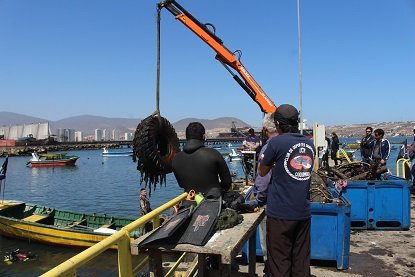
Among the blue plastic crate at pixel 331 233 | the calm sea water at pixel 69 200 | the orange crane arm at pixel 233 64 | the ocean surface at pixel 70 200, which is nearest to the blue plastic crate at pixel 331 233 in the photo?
the blue plastic crate at pixel 331 233

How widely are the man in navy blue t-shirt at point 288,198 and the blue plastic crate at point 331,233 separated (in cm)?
223

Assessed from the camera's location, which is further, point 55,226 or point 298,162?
point 55,226

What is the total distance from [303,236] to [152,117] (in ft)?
15.8

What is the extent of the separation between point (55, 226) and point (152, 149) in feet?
38.2

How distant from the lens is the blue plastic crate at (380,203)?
26.6 feet

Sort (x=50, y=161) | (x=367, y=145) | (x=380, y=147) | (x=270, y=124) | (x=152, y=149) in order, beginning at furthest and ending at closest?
(x=50, y=161)
(x=367, y=145)
(x=380, y=147)
(x=152, y=149)
(x=270, y=124)

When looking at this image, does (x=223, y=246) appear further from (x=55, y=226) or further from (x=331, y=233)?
(x=55, y=226)

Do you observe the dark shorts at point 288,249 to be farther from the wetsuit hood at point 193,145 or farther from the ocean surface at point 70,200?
the ocean surface at point 70,200

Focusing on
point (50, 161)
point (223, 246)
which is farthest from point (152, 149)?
point (50, 161)

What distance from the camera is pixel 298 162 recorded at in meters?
3.71

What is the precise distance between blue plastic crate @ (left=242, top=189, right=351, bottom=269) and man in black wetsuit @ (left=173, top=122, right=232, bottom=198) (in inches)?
88.6

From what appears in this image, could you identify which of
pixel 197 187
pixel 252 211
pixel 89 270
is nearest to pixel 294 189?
pixel 252 211

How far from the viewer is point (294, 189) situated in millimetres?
3699

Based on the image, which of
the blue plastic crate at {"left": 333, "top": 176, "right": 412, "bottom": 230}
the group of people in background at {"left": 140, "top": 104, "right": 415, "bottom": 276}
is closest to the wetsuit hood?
the group of people in background at {"left": 140, "top": 104, "right": 415, "bottom": 276}
